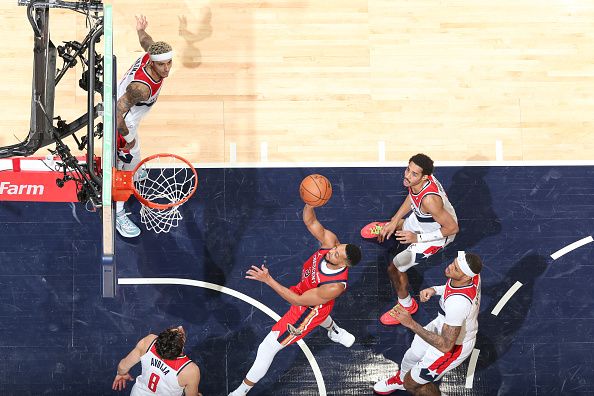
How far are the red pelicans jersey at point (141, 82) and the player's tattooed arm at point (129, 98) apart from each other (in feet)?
0.29

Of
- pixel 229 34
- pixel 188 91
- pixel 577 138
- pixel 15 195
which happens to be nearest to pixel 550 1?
pixel 577 138

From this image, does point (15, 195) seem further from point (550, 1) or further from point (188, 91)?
point (550, 1)

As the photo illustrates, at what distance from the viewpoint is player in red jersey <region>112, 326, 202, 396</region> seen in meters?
7.99

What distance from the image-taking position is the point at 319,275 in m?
8.47

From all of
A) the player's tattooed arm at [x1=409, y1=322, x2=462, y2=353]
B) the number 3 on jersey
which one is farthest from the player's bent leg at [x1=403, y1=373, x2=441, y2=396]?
the number 3 on jersey

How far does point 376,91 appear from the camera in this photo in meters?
10.5

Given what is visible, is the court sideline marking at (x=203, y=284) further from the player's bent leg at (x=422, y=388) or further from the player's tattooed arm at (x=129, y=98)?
the player's tattooed arm at (x=129, y=98)

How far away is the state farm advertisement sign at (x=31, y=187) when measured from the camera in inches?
374

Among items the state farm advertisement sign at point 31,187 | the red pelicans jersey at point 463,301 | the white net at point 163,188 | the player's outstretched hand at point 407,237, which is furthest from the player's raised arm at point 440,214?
the state farm advertisement sign at point 31,187

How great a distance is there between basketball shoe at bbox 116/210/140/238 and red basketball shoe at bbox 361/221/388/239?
287 centimetres

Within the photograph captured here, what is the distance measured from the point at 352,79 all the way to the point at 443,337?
3921mm

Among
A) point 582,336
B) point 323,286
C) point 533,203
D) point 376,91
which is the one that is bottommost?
point 582,336

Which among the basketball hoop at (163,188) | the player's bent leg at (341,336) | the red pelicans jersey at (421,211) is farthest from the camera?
the basketball hoop at (163,188)

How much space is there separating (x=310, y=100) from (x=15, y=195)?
3987 mm
